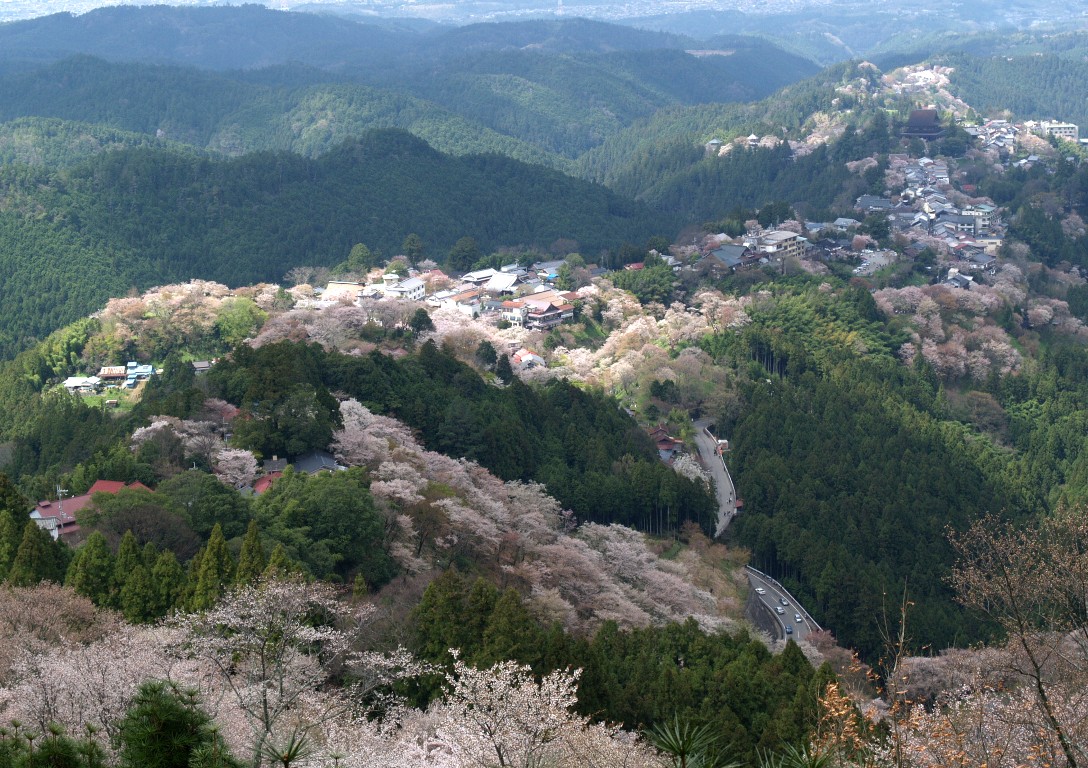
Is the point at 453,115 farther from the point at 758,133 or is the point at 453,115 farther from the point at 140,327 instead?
the point at 140,327

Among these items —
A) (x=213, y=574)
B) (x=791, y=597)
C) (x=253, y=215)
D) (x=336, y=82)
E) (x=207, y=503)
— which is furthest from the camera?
(x=336, y=82)

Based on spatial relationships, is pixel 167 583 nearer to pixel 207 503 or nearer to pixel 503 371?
pixel 207 503

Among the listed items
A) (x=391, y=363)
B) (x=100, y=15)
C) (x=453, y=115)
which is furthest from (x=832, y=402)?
(x=100, y=15)

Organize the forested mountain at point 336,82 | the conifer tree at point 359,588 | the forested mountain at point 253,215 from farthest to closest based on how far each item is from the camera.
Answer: the forested mountain at point 336,82 < the forested mountain at point 253,215 < the conifer tree at point 359,588

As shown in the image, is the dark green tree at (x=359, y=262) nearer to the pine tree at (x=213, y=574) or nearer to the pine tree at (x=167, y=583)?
the pine tree at (x=213, y=574)

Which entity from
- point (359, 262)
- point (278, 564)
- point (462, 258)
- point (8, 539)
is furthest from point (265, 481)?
point (462, 258)

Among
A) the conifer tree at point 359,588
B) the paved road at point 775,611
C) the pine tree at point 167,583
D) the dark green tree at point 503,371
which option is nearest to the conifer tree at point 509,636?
the conifer tree at point 359,588
